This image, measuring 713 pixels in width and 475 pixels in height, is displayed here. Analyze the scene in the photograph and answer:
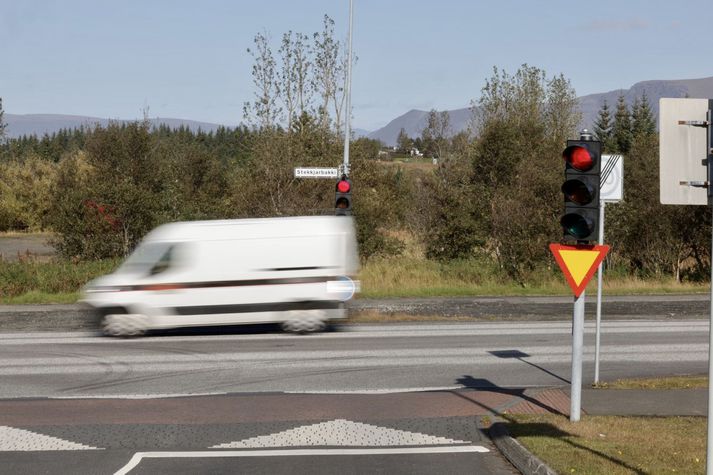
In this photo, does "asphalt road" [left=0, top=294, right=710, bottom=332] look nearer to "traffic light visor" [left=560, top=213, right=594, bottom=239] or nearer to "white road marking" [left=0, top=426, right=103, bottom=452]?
"white road marking" [left=0, top=426, right=103, bottom=452]

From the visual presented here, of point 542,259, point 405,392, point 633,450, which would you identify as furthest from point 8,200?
point 633,450

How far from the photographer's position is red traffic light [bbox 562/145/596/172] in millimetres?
9797

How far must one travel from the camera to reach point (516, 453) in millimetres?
8484

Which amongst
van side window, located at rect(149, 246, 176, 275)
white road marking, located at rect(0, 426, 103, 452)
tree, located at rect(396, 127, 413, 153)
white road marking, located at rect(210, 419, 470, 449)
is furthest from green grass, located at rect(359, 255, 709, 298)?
tree, located at rect(396, 127, 413, 153)

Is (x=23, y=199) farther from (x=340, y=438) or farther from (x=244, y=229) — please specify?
(x=340, y=438)

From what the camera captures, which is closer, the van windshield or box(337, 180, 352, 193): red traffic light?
the van windshield

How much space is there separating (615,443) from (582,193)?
2586 mm

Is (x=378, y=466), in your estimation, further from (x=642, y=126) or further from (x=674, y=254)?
(x=642, y=126)

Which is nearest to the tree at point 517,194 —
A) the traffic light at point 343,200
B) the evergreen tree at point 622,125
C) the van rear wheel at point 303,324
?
the traffic light at point 343,200

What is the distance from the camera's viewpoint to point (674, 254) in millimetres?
32500

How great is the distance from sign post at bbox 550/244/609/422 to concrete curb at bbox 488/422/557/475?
80cm

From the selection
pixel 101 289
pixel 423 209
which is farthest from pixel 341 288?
pixel 423 209

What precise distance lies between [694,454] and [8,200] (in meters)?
70.7

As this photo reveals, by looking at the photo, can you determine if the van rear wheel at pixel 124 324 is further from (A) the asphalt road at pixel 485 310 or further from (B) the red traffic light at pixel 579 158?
(B) the red traffic light at pixel 579 158
